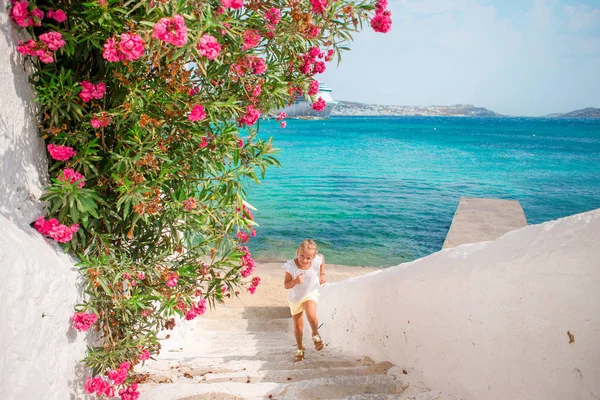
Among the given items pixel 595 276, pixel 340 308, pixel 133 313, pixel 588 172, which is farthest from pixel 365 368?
pixel 588 172

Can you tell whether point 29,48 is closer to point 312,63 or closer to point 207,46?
point 207,46

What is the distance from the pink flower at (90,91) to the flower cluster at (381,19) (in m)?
1.99

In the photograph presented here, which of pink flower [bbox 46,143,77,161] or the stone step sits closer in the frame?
pink flower [bbox 46,143,77,161]

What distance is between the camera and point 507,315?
107 inches

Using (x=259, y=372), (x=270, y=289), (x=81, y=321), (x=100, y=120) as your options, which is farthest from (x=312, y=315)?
(x=270, y=289)

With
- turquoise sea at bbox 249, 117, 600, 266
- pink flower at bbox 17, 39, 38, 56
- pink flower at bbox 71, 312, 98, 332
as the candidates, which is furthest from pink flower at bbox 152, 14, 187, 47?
turquoise sea at bbox 249, 117, 600, 266

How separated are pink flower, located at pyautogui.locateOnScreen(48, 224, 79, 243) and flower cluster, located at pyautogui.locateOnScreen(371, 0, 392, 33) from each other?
2.58 meters

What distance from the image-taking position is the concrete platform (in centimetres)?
1424

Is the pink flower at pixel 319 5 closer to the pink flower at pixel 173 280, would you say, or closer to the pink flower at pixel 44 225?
the pink flower at pixel 173 280

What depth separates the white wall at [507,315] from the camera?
2.33m

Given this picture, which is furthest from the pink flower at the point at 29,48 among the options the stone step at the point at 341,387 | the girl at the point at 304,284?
the girl at the point at 304,284

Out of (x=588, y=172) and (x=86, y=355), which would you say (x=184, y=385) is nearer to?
(x=86, y=355)

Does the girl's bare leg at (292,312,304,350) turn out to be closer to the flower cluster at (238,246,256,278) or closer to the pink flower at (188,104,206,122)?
the flower cluster at (238,246,256,278)

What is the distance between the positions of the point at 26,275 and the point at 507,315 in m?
2.59
